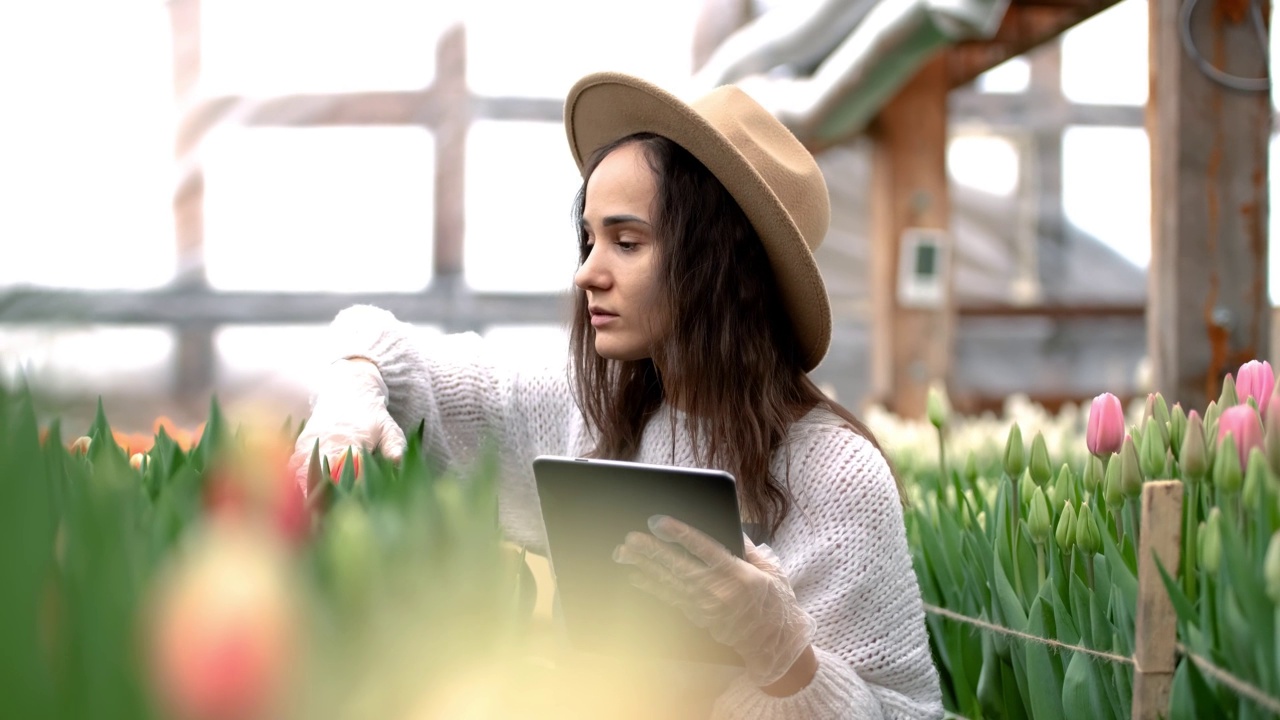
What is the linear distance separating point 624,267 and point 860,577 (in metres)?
0.46

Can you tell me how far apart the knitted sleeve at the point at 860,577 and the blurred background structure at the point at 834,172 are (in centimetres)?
179

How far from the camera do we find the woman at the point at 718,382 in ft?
4.62

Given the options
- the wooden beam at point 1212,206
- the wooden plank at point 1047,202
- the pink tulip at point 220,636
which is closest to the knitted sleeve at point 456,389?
the pink tulip at point 220,636

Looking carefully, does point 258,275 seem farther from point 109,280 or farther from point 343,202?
point 109,280

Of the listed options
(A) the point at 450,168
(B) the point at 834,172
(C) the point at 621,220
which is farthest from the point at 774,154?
(B) the point at 834,172

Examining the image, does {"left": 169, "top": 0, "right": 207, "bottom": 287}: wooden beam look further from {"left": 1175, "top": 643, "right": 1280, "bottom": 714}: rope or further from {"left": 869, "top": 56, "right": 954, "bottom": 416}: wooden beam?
{"left": 1175, "top": 643, "right": 1280, "bottom": 714}: rope

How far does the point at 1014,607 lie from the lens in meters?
1.43

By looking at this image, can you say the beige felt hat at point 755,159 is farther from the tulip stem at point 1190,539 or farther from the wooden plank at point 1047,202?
the wooden plank at point 1047,202

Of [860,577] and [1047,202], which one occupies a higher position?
[1047,202]

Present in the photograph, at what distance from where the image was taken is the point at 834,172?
8.14m

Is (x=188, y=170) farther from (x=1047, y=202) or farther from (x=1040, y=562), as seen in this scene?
(x=1040, y=562)

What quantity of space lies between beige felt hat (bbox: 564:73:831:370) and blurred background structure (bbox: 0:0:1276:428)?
1.64m

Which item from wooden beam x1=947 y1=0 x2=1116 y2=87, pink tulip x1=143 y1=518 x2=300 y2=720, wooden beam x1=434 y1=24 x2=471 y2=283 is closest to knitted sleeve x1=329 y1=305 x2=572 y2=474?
pink tulip x1=143 y1=518 x2=300 y2=720

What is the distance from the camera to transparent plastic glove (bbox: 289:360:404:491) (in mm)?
1422
